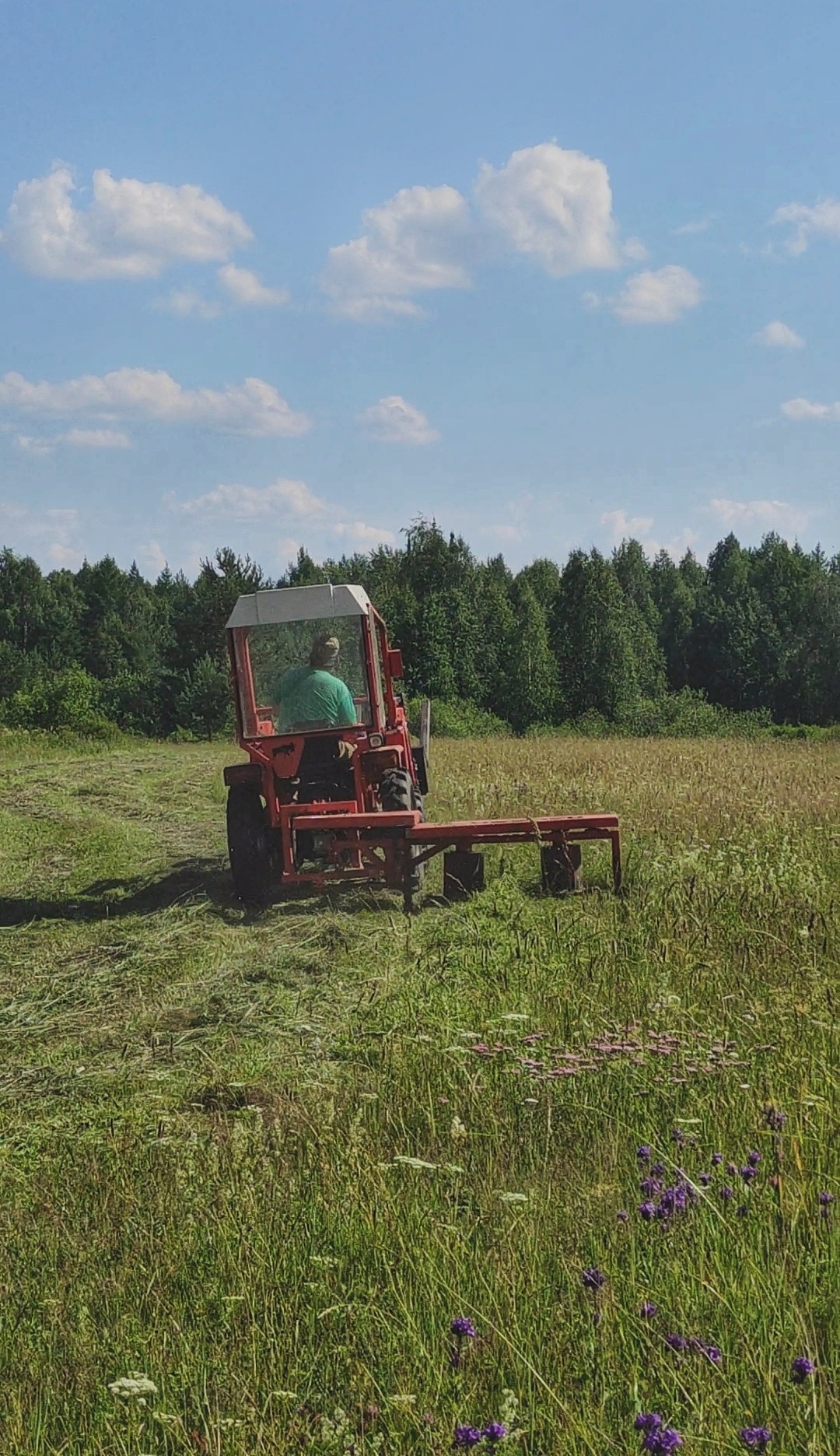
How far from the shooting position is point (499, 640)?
5778cm

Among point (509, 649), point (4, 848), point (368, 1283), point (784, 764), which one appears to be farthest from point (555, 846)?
point (509, 649)

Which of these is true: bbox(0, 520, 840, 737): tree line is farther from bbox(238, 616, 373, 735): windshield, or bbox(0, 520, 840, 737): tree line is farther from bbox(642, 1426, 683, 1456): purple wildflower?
bbox(642, 1426, 683, 1456): purple wildflower

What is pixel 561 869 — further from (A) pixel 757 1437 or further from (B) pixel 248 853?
(A) pixel 757 1437

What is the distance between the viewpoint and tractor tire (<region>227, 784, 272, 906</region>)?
8.86 m

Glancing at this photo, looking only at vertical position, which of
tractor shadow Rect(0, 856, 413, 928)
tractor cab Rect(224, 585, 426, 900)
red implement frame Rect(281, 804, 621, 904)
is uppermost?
tractor cab Rect(224, 585, 426, 900)

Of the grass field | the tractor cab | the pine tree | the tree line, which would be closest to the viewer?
the grass field

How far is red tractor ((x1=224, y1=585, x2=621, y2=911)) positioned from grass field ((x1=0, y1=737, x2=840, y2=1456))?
2.61 feet

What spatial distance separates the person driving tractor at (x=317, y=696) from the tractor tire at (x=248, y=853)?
665mm

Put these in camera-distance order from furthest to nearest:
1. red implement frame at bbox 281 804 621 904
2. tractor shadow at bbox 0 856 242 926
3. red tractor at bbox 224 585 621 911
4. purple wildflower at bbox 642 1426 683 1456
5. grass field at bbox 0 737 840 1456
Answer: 1. tractor shadow at bbox 0 856 242 926
2. red tractor at bbox 224 585 621 911
3. red implement frame at bbox 281 804 621 904
4. grass field at bbox 0 737 840 1456
5. purple wildflower at bbox 642 1426 683 1456

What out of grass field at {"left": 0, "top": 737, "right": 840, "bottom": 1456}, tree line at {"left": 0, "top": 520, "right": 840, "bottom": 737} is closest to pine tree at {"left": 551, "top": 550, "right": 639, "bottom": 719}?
tree line at {"left": 0, "top": 520, "right": 840, "bottom": 737}

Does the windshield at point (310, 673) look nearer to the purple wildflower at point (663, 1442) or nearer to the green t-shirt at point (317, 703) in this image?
the green t-shirt at point (317, 703)

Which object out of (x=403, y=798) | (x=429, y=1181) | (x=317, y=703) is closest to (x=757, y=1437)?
(x=429, y=1181)

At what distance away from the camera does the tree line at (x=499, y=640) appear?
144ft

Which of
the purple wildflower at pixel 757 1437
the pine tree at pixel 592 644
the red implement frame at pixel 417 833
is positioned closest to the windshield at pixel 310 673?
the red implement frame at pixel 417 833
